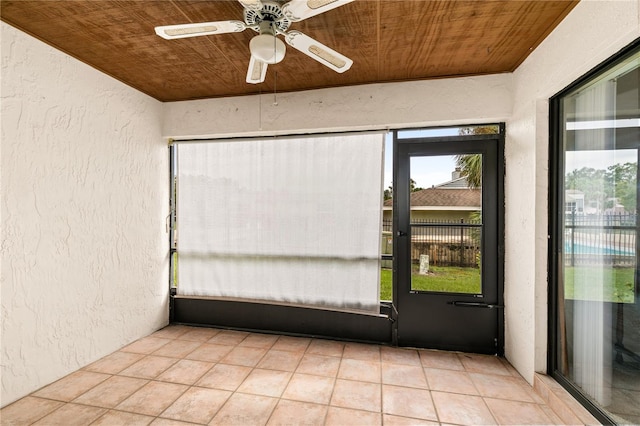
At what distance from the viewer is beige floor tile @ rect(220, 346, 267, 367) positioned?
2441 mm

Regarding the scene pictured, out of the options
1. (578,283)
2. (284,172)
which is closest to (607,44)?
(578,283)

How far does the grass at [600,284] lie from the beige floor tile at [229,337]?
2701 mm

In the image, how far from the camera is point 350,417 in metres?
1.78

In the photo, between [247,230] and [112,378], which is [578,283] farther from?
[112,378]

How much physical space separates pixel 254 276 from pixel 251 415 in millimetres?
1398

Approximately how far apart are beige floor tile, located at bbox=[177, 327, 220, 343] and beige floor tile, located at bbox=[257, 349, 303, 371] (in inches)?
29.7

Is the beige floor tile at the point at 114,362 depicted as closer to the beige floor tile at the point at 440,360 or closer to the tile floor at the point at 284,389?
the tile floor at the point at 284,389

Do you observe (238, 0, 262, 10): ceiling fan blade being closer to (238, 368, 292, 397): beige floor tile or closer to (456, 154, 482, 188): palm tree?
(456, 154, 482, 188): palm tree

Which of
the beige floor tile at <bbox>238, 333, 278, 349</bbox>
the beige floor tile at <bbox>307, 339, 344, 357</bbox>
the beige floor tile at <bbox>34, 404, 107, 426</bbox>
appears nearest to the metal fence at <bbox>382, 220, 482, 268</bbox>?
the beige floor tile at <bbox>307, 339, 344, 357</bbox>

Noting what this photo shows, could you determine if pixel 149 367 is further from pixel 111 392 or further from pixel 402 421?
→ pixel 402 421

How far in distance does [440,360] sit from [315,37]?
2719 mm

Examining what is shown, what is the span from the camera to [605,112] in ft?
5.13

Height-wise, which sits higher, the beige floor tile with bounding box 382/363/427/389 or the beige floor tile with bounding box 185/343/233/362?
the beige floor tile with bounding box 382/363/427/389

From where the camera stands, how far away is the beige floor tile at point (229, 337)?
283 centimetres
